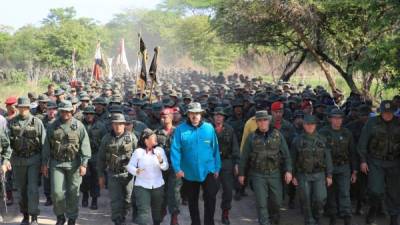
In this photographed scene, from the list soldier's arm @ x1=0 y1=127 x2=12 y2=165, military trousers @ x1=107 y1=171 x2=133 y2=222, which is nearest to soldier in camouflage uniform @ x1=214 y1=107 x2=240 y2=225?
military trousers @ x1=107 y1=171 x2=133 y2=222

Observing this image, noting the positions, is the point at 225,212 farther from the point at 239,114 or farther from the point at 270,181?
the point at 239,114

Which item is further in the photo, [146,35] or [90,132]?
[146,35]

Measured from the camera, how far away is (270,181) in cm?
742

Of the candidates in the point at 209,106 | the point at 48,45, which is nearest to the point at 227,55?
the point at 48,45

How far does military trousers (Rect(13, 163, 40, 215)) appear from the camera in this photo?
771 cm

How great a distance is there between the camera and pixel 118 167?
24.9 ft

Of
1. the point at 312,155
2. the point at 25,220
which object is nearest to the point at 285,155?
the point at 312,155

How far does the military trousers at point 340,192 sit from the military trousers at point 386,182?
1.35ft

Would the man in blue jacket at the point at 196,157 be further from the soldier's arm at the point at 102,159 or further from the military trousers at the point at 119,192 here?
the soldier's arm at the point at 102,159

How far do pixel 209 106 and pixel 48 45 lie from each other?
85.1 feet

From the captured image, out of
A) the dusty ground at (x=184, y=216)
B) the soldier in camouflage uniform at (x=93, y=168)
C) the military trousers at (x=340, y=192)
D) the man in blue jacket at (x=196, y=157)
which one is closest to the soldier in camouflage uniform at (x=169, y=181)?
the dusty ground at (x=184, y=216)

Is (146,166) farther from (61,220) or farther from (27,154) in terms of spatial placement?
(27,154)

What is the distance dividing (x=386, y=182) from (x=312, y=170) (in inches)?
56.7

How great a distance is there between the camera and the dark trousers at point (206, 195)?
6.91 metres
